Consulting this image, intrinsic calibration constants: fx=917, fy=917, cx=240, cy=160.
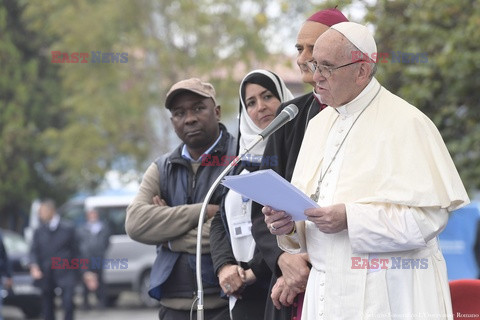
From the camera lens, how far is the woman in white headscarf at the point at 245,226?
199 inches

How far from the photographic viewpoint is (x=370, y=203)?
3.88 meters

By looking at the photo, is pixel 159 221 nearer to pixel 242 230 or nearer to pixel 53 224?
pixel 242 230

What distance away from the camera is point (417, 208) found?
151 inches

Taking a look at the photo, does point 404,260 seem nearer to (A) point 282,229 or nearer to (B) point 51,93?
(A) point 282,229

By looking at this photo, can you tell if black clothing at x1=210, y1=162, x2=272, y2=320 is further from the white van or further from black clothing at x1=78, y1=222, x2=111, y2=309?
the white van

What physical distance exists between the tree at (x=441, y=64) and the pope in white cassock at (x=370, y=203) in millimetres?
6396

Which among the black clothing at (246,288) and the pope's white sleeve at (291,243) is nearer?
the pope's white sleeve at (291,243)

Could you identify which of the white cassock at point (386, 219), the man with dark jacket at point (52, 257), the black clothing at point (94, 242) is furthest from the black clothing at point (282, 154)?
the black clothing at point (94, 242)

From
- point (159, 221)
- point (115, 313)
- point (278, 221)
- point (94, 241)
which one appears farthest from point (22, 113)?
point (278, 221)

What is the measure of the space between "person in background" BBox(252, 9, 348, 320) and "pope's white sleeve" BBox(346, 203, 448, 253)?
578mm

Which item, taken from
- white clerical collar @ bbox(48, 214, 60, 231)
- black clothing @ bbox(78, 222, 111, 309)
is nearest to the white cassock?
white clerical collar @ bbox(48, 214, 60, 231)

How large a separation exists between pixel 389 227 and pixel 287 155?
3.57ft

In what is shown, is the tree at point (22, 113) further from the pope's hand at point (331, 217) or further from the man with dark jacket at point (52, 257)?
the pope's hand at point (331, 217)

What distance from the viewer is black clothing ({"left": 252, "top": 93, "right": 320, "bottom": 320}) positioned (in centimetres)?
457
